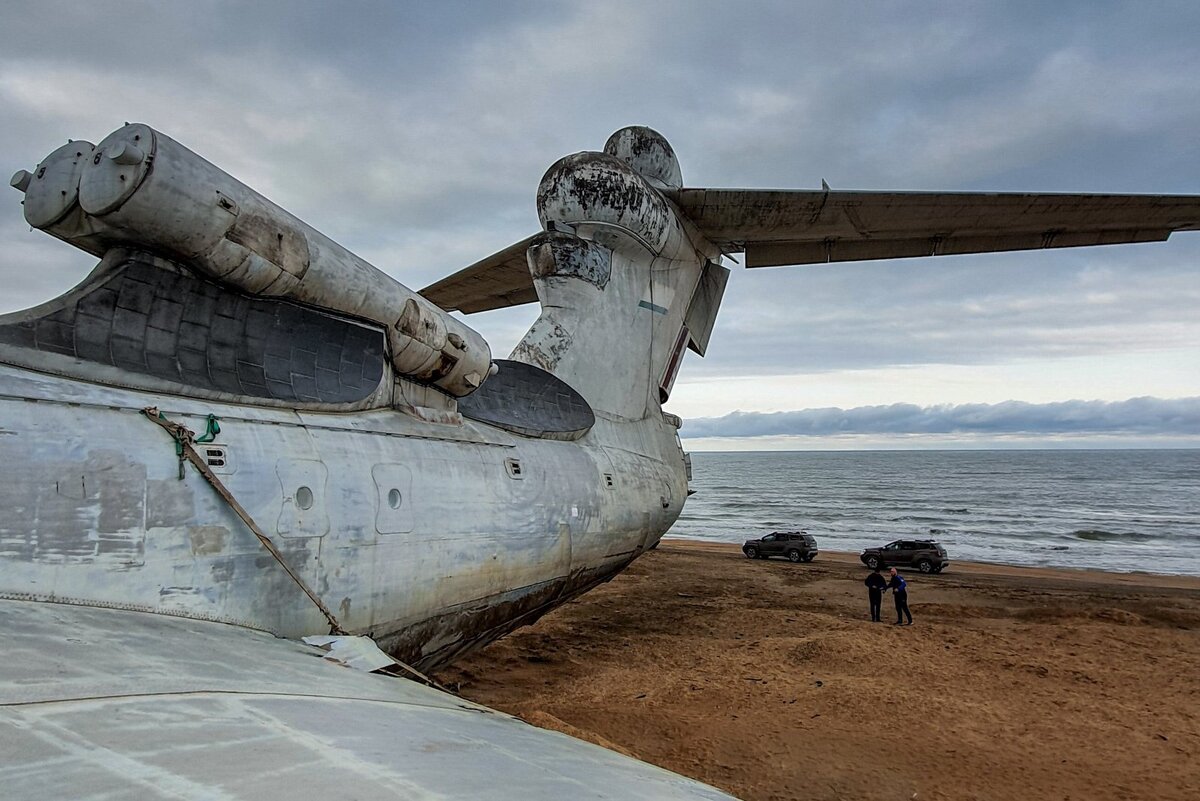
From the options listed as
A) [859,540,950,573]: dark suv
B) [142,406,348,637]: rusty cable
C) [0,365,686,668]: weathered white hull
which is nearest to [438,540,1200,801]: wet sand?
[0,365,686,668]: weathered white hull

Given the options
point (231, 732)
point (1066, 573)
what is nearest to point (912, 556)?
point (1066, 573)

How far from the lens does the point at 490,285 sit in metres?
12.8

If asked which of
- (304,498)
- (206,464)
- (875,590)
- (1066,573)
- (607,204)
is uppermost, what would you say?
(607,204)

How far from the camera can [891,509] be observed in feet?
186

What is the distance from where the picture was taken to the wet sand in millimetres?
6715

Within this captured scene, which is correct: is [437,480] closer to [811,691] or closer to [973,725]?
[811,691]

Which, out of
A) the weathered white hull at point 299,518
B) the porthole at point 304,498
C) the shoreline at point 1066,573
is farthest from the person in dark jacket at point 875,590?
the porthole at point 304,498

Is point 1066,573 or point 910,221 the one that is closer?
point 910,221

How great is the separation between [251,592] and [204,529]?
515 mm

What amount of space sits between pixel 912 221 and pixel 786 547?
2053 centimetres

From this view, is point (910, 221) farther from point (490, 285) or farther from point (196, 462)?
point (196, 462)

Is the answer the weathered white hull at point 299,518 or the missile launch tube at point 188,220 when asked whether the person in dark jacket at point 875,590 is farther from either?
the missile launch tube at point 188,220

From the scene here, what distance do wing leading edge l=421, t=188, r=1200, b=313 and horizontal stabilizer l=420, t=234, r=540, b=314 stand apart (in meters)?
0.48

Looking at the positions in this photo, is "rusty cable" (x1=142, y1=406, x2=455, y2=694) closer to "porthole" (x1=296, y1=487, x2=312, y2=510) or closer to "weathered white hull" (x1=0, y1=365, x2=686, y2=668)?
"weathered white hull" (x1=0, y1=365, x2=686, y2=668)
